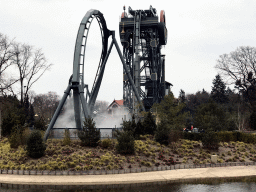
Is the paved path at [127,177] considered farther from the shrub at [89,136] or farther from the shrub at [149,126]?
the shrub at [149,126]

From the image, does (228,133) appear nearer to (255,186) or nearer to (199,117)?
(199,117)

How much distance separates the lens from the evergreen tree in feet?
238

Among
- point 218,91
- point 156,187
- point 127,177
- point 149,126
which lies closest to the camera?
point 156,187

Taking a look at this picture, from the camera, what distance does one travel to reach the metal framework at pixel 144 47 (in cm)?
4850

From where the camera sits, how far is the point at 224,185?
52.6ft

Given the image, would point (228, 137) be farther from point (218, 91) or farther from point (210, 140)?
point (218, 91)

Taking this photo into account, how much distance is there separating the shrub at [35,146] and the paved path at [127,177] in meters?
2.62

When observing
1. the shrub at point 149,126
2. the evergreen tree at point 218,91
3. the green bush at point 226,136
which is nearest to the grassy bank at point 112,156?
the shrub at point 149,126

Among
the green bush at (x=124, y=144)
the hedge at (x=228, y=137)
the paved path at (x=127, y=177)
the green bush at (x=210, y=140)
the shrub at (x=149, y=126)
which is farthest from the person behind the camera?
the hedge at (x=228, y=137)

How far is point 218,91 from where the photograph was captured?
73688 millimetres

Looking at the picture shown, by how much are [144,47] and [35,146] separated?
3594cm

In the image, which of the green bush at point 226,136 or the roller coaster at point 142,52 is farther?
the roller coaster at point 142,52

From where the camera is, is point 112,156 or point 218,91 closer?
point 112,156

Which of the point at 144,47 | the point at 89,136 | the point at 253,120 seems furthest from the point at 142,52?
the point at 89,136
